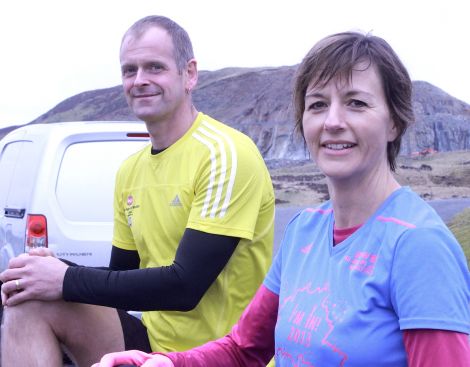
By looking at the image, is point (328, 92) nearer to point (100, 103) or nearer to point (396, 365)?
point (396, 365)

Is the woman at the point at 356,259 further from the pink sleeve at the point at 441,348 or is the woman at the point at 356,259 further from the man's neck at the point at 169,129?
the man's neck at the point at 169,129

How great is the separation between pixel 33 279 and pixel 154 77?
1084 millimetres

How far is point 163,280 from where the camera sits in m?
3.06

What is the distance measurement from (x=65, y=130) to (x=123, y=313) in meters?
3.08

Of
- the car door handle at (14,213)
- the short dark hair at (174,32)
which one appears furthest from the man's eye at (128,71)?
the car door handle at (14,213)

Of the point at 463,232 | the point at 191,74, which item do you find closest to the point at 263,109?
the point at 463,232

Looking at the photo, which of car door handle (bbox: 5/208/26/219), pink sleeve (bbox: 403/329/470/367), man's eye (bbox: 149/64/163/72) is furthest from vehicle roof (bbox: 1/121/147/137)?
pink sleeve (bbox: 403/329/470/367)

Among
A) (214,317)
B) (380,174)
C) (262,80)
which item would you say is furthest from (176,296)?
(262,80)

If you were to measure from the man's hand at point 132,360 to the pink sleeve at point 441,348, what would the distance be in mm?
855

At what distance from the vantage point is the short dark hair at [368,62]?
219 centimetres

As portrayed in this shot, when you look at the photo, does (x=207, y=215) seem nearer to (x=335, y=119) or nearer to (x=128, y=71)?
(x=128, y=71)

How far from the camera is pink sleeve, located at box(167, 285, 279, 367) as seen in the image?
2521 mm

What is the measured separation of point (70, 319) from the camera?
3.04 metres

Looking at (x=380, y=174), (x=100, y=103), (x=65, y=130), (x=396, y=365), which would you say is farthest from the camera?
(x=100, y=103)
